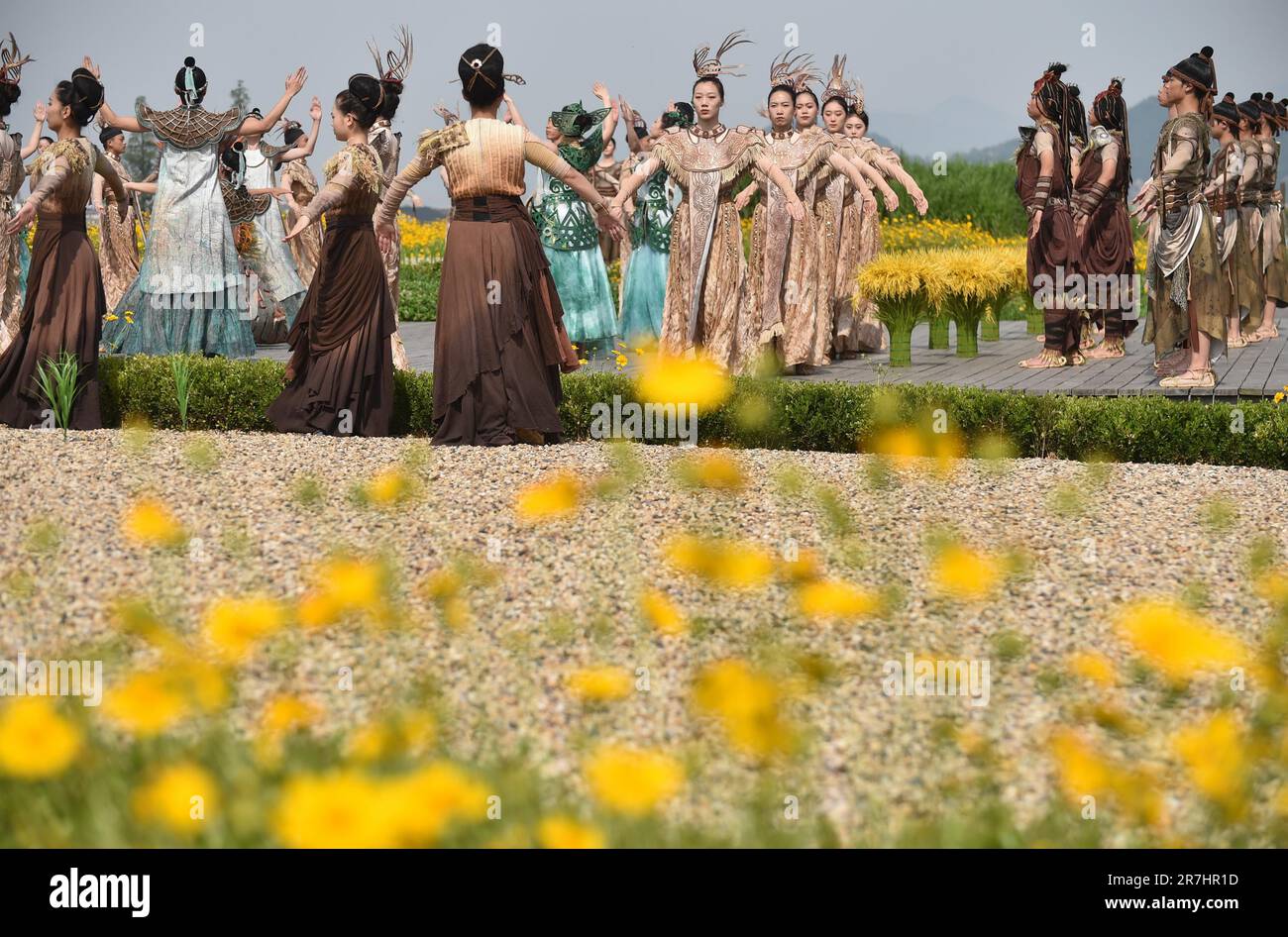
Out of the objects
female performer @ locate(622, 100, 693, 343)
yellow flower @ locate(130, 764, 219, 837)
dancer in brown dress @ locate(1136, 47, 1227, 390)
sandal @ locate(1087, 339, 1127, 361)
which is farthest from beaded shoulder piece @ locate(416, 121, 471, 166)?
sandal @ locate(1087, 339, 1127, 361)

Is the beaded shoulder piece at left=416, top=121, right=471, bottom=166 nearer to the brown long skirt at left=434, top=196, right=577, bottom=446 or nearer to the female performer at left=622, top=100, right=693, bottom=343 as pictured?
the brown long skirt at left=434, top=196, right=577, bottom=446

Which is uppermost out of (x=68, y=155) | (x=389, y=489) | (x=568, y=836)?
(x=68, y=155)

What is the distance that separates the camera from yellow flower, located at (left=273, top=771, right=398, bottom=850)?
2881mm

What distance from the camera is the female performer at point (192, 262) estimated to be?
422 inches

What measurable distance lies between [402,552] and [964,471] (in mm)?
2913

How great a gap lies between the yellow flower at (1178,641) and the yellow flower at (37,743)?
2994mm

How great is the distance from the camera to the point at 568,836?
2.98 meters

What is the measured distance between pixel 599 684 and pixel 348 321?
452 cm

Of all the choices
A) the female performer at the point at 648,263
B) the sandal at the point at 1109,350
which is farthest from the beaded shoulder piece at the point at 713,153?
the sandal at the point at 1109,350

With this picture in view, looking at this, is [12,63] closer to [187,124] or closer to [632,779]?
[187,124]

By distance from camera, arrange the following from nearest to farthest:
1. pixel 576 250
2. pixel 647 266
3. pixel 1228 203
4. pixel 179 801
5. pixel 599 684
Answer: pixel 179 801 → pixel 599 684 → pixel 1228 203 → pixel 576 250 → pixel 647 266

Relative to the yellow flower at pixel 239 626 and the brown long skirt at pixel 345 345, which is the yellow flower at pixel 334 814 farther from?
the brown long skirt at pixel 345 345

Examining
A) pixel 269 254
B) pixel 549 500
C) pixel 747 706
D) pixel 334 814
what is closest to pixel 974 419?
pixel 549 500
